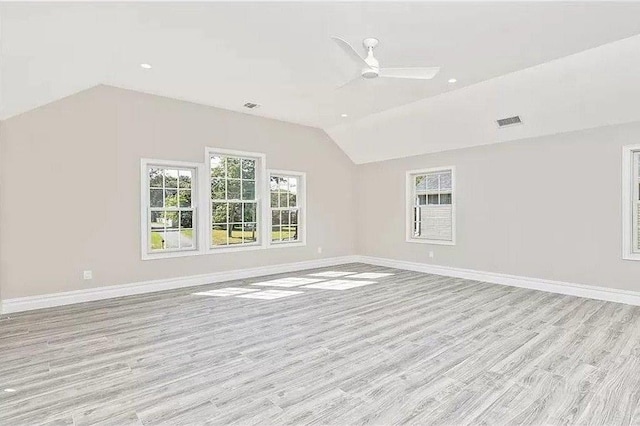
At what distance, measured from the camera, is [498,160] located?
235 inches

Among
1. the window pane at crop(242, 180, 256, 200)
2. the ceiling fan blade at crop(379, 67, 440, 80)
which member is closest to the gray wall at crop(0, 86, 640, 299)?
the window pane at crop(242, 180, 256, 200)

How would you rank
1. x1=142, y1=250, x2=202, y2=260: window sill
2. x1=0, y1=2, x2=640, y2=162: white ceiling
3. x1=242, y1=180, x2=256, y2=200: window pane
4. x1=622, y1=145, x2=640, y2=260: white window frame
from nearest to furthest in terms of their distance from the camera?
x1=0, y1=2, x2=640, y2=162: white ceiling, x1=622, y1=145, x2=640, y2=260: white window frame, x1=142, y1=250, x2=202, y2=260: window sill, x1=242, y1=180, x2=256, y2=200: window pane

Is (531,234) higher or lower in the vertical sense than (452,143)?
lower

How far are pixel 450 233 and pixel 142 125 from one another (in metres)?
5.69

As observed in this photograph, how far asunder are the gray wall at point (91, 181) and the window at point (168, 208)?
0.13 m

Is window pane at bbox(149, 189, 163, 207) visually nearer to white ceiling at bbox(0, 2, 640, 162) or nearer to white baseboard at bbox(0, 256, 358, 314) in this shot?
white baseboard at bbox(0, 256, 358, 314)

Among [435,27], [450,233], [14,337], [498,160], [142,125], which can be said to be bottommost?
[14,337]

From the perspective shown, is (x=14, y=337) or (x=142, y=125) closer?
(x=14, y=337)

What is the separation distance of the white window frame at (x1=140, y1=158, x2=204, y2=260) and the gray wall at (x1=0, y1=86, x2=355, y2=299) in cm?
8

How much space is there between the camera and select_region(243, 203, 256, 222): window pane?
258 inches

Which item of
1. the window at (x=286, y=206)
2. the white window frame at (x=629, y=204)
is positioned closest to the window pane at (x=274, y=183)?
the window at (x=286, y=206)

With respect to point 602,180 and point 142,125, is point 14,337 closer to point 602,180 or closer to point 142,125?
point 142,125

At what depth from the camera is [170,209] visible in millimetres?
5695

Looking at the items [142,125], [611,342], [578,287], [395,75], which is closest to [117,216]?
[142,125]
